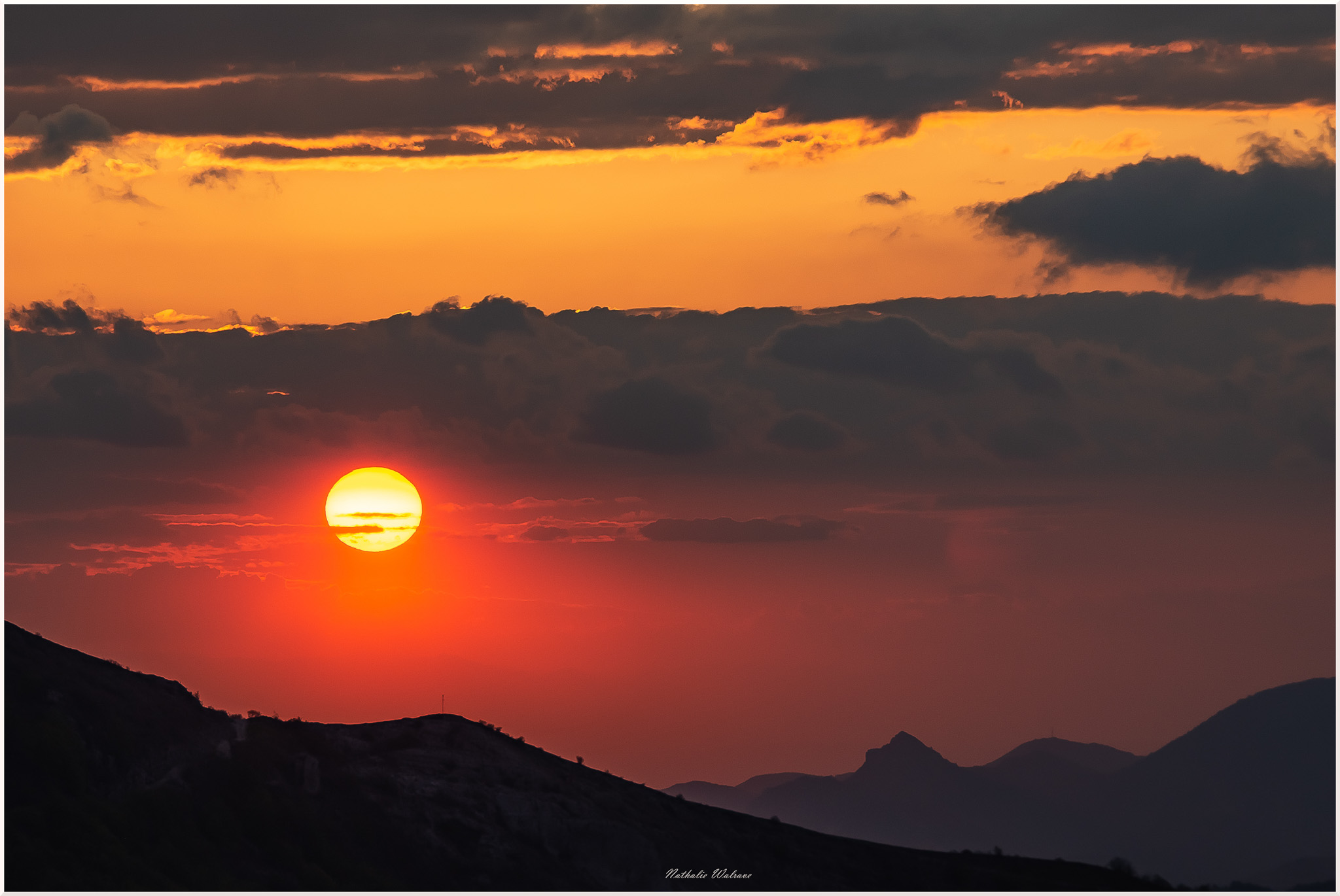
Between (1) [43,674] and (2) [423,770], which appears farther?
(2) [423,770]

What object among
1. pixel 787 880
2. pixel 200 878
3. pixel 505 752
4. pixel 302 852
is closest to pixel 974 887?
pixel 787 880

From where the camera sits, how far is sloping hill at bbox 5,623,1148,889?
105 meters

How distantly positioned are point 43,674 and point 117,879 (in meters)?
26.2

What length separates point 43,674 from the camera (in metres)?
119

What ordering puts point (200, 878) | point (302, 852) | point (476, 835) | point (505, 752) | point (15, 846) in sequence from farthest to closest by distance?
point (505, 752) → point (476, 835) → point (302, 852) → point (200, 878) → point (15, 846)

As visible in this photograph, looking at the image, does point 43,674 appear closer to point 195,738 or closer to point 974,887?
point 195,738

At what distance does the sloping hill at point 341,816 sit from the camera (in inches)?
4141

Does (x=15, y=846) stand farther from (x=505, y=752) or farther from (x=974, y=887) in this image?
(x=974, y=887)

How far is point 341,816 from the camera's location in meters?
128

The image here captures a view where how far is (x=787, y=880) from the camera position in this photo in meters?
150

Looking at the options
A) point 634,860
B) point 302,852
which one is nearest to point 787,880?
point 634,860

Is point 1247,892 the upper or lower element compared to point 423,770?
lower

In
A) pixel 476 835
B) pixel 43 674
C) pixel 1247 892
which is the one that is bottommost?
pixel 1247 892

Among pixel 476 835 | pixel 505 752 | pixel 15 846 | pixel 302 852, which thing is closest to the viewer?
pixel 15 846
